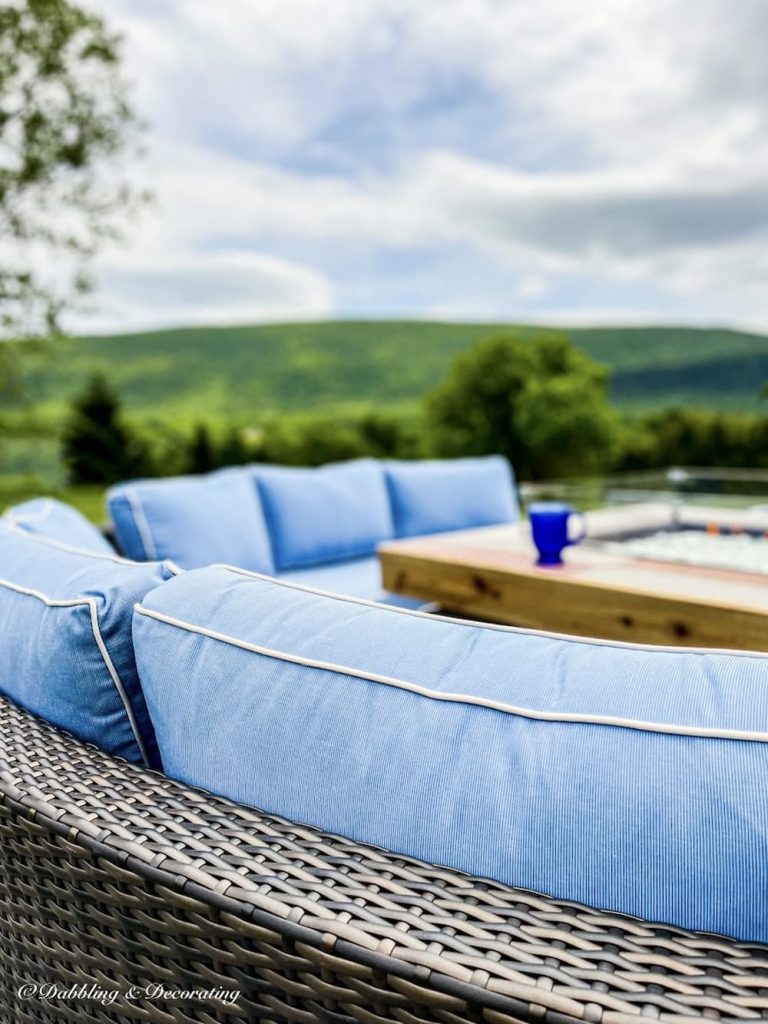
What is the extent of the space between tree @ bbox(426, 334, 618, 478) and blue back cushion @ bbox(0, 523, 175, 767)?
511 inches

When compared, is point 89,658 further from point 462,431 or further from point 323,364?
point 323,364

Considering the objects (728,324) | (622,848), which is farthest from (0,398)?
(728,324)

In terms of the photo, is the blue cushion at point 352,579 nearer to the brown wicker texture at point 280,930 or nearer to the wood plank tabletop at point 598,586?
the wood plank tabletop at point 598,586

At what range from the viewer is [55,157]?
8.29m

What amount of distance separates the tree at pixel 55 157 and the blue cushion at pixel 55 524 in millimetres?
6848

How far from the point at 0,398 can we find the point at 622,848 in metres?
9.19

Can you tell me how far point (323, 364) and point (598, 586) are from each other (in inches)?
562

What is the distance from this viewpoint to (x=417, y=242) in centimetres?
1741

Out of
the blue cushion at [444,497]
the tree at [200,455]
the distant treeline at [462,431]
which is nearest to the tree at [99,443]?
the distant treeline at [462,431]

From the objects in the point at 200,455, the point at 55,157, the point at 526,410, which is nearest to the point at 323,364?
the point at 200,455

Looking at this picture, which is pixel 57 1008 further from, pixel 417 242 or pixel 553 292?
pixel 553 292

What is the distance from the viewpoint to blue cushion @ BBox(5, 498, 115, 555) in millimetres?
1753

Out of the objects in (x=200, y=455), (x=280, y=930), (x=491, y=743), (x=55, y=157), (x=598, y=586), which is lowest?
(x=200, y=455)

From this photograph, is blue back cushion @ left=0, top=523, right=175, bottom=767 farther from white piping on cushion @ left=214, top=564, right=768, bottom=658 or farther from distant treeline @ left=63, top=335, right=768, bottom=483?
distant treeline @ left=63, top=335, right=768, bottom=483
